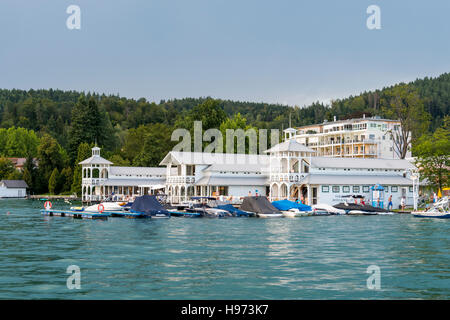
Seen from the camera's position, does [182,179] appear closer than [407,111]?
Yes

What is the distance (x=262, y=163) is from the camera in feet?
250

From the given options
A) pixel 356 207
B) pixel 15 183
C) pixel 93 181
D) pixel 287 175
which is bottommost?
pixel 356 207

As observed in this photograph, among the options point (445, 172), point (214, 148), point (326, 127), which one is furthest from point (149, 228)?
point (326, 127)

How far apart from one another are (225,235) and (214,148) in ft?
214

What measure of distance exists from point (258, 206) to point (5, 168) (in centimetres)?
8569


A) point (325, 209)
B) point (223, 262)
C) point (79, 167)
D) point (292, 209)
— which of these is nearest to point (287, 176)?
point (325, 209)

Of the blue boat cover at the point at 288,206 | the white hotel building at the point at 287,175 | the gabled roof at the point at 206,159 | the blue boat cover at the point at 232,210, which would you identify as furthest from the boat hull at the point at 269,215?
the gabled roof at the point at 206,159

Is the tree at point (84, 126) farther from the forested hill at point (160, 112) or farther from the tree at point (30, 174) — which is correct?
the forested hill at point (160, 112)

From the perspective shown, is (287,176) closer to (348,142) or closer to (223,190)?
(223,190)

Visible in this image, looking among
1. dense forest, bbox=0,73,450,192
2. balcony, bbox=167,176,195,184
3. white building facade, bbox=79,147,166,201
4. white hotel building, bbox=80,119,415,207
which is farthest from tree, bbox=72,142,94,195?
balcony, bbox=167,176,195,184

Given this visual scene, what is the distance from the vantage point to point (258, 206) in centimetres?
5438

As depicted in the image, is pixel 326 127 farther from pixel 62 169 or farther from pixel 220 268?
pixel 220 268

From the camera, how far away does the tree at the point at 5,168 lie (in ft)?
397

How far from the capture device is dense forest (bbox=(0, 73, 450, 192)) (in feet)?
358
